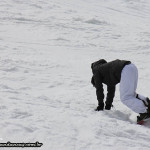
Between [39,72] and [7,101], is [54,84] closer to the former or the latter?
[39,72]

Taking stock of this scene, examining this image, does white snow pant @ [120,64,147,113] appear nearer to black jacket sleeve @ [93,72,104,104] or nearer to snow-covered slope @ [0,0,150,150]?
snow-covered slope @ [0,0,150,150]

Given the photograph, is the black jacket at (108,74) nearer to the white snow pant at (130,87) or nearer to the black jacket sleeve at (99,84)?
the black jacket sleeve at (99,84)

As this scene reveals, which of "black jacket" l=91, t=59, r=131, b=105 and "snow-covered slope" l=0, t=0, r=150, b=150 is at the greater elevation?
"black jacket" l=91, t=59, r=131, b=105

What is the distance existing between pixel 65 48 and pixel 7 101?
19.1ft

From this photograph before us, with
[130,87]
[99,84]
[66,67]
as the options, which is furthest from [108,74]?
[66,67]

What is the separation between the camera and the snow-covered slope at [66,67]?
3.52m

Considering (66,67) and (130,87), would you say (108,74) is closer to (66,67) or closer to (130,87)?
(130,87)

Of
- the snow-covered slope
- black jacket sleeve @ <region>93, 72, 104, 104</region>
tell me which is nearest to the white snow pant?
the snow-covered slope

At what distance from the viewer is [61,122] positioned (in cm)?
385

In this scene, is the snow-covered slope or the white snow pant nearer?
the snow-covered slope

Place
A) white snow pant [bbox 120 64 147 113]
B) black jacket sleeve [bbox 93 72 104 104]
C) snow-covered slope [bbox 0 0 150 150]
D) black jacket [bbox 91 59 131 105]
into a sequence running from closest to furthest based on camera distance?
snow-covered slope [bbox 0 0 150 150], white snow pant [bbox 120 64 147 113], black jacket [bbox 91 59 131 105], black jacket sleeve [bbox 93 72 104 104]

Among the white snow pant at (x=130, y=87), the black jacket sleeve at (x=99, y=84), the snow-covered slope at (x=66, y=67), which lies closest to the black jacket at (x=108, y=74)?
the black jacket sleeve at (x=99, y=84)

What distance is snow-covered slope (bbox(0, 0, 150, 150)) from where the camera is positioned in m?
3.52

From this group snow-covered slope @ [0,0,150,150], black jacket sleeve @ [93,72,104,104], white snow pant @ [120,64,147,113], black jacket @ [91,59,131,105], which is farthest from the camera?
black jacket sleeve @ [93,72,104,104]
